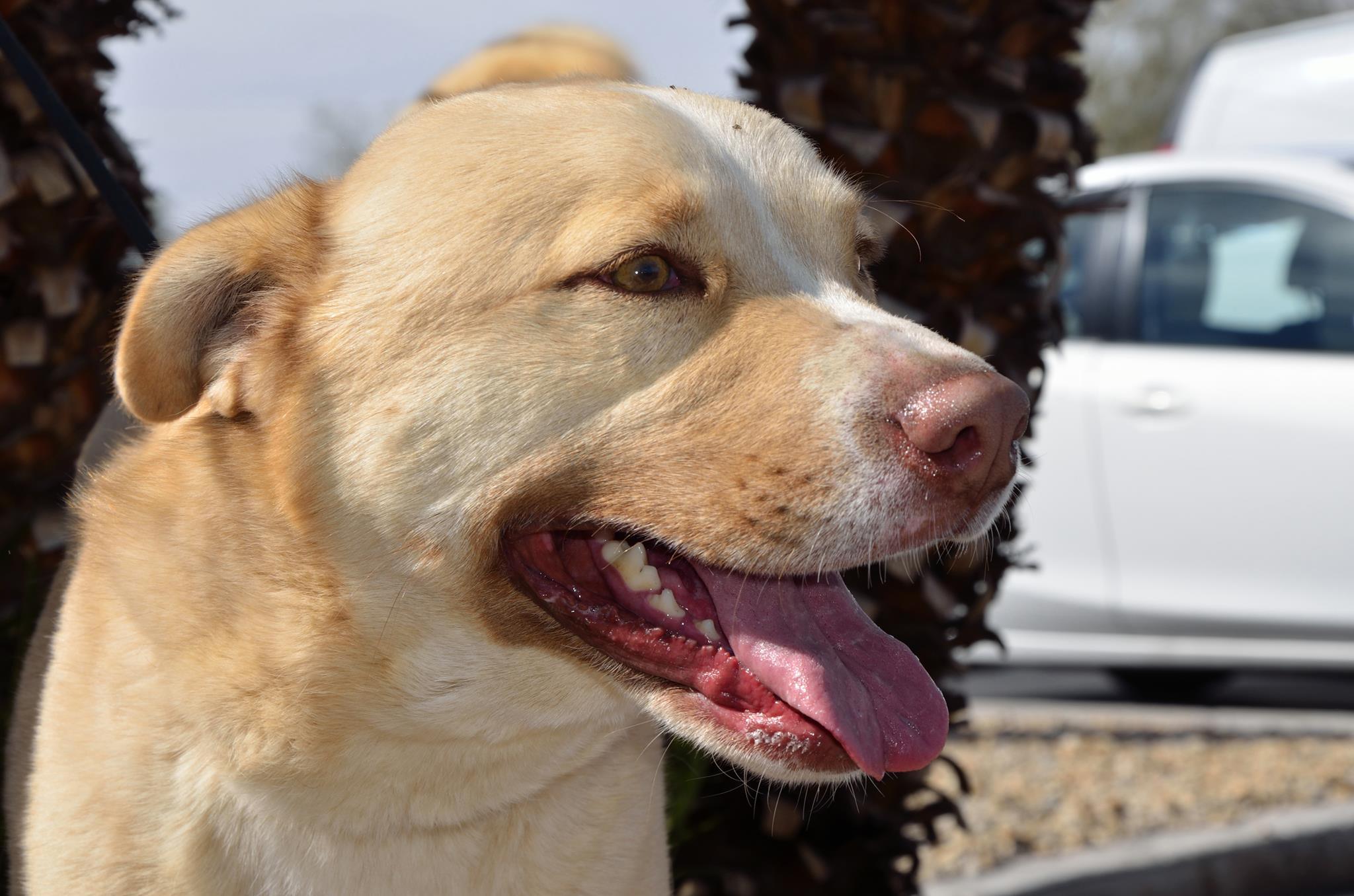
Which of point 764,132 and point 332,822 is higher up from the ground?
point 764,132

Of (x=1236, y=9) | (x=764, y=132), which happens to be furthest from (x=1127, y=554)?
(x=1236, y=9)

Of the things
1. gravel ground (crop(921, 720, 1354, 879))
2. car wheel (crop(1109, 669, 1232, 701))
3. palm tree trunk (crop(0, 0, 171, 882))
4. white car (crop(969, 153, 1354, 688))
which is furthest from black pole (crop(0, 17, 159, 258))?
car wheel (crop(1109, 669, 1232, 701))

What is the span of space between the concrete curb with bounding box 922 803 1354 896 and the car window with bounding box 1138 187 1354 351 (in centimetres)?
241

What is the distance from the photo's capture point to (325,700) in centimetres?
220

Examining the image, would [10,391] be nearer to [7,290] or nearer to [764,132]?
[7,290]

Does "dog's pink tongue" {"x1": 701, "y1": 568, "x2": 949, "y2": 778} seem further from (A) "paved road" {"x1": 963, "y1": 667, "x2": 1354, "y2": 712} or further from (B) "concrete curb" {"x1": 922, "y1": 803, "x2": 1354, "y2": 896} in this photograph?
(A) "paved road" {"x1": 963, "y1": 667, "x2": 1354, "y2": 712}

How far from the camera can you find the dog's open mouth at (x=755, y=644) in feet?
6.95

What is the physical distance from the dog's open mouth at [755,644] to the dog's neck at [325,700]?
135 millimetres

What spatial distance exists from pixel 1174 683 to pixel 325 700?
624 centimetres

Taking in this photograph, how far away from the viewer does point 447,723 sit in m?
2.27

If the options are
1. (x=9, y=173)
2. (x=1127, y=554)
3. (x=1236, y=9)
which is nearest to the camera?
(x=9, y=173)

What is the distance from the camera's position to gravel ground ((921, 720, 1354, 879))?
201 inches

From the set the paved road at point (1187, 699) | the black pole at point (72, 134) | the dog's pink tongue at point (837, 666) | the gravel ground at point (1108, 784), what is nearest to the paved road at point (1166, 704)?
the paved road at point (1187, 699)

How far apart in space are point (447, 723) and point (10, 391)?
153 centimetres
